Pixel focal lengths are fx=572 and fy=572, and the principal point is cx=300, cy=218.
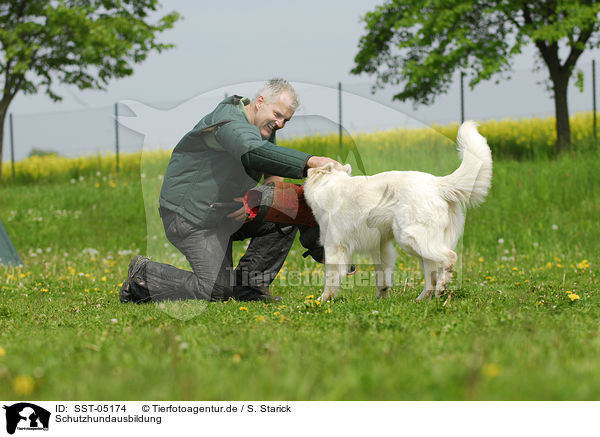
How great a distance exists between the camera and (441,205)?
470 cm

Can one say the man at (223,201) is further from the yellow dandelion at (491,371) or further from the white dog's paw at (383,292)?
the yellow dandelion at (491,371)

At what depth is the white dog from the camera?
467 cm

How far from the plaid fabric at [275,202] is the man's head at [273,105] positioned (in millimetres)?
527

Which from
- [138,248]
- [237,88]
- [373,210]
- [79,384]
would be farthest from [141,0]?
[79,384]

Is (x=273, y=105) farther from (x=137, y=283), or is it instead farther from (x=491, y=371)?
(x=491, y=371)

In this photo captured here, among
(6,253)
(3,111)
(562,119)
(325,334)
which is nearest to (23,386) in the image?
(325,334)

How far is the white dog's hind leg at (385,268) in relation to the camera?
534 cm

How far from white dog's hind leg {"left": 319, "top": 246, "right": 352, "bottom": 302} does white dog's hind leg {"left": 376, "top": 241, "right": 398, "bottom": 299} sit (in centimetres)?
34

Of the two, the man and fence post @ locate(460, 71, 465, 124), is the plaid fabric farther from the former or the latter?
fence post @ locate(460, 71, 465, 124)

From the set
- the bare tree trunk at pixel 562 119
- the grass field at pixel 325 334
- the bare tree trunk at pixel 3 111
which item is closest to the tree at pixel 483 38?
the bare tree trunk at pixel 562 119

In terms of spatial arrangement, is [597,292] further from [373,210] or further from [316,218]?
[316,218]

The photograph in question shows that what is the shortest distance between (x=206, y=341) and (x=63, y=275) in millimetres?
5710

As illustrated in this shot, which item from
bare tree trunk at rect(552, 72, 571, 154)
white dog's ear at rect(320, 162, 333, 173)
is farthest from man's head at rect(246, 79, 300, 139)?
bare tree trunk at rect(552, 72, 571, 154)
